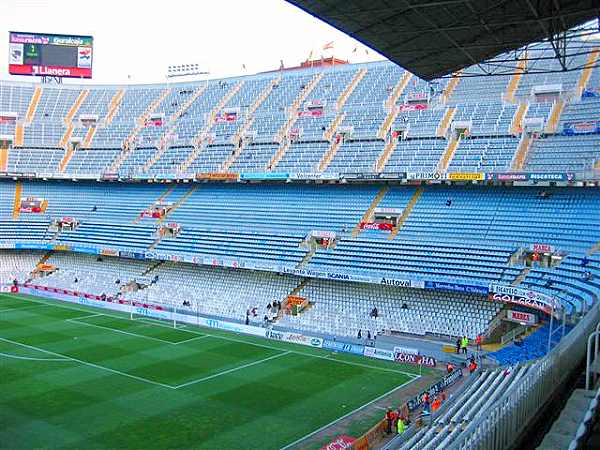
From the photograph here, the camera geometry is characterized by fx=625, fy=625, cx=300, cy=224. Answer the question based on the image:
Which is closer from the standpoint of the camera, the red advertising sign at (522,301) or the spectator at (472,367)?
the spectator at (472,367)

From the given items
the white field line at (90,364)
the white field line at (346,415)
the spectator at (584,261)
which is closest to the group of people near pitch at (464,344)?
the white field line at (346,415)

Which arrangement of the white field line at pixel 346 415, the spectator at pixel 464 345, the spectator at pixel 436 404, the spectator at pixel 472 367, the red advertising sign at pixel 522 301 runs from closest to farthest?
the white field line at pixel 346 415, the spectator at pixel 436 404, the spectator at pixel 472 367, the red advertising sign at pixel 522 301, the spectator at pixel 464 345

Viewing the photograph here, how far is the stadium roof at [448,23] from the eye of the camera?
16.6m

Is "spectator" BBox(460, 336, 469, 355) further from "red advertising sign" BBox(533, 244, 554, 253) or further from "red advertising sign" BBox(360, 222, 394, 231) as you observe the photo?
"red advertising sign" BBox(360, 222, 394, 231)

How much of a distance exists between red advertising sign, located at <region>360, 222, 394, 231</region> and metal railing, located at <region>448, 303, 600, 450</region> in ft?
91.6

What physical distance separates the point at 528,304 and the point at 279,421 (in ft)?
47.8

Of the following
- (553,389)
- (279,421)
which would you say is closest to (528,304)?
(279,421)

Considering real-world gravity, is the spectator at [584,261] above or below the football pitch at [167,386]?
above

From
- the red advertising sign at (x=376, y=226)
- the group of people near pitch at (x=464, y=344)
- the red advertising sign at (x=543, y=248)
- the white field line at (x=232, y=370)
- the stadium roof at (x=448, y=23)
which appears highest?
the stadium roof at (x=448, y=23)

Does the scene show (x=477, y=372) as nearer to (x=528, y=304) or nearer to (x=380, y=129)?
(x=528, y=304)

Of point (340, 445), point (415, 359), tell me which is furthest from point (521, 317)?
point (340, 445)

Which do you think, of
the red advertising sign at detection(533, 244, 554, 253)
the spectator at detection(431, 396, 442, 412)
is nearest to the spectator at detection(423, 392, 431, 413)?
the spectator at detection(431, 396, 442, 412)

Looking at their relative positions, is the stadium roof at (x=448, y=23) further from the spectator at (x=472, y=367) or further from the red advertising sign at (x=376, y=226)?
the red advertising sign at (x=376, y=226)

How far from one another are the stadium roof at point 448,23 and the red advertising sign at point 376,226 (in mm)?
20280
